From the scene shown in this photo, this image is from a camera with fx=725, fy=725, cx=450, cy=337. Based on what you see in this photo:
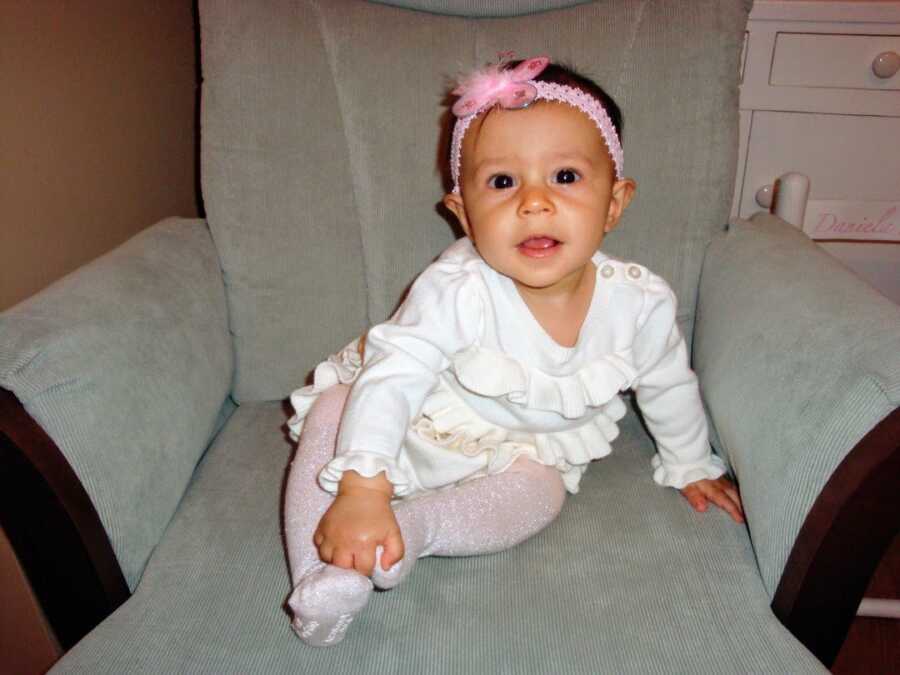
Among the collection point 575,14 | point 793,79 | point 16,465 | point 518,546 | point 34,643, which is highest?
point 575,14

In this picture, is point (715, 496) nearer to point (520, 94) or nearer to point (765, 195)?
point (520, 94)

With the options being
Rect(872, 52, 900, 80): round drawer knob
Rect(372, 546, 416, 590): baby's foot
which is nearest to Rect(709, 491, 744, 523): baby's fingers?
Rect(372, 546, 416, 590): baby's foot

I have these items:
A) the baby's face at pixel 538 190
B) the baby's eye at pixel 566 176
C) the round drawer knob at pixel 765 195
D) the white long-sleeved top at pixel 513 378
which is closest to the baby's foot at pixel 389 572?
the white long-sleeved top at pixel 513 378

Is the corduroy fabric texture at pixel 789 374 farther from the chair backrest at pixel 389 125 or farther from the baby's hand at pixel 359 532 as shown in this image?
the baby's hand at pixel 359 532

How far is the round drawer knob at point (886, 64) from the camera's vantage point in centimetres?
137

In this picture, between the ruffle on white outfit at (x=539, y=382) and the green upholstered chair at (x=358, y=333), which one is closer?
the green upholstered chair at (x=358, y=333)

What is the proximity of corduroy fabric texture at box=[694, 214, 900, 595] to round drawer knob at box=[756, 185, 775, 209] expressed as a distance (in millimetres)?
564

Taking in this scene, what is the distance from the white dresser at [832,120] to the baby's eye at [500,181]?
0.73m

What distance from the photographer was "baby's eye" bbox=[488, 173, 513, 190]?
33.2 inches

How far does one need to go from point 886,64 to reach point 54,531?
1.56 m

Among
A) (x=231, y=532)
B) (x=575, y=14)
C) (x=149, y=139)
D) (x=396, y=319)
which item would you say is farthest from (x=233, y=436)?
(x=575, y=14)

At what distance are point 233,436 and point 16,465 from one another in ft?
1.33

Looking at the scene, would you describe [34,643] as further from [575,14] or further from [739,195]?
[739,195]

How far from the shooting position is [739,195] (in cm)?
156
